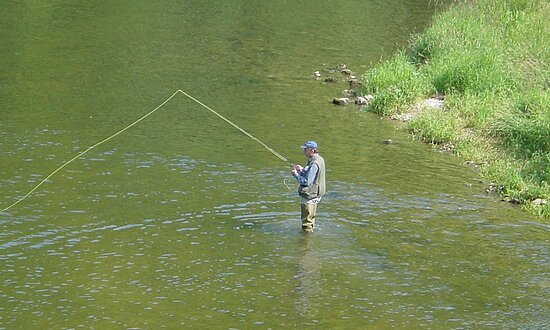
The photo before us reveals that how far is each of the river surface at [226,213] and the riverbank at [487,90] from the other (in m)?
0.79

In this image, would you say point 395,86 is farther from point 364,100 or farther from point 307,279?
point 307,279

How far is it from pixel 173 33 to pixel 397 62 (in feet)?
31.1

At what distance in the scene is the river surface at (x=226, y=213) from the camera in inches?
556

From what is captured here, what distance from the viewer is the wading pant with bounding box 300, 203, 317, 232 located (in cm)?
1662

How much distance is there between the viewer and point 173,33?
33156mm

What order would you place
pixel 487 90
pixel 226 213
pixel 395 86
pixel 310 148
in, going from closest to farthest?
pixel 310 148 < pixel 226 213 < pixel 487 90 < pixel 395 86

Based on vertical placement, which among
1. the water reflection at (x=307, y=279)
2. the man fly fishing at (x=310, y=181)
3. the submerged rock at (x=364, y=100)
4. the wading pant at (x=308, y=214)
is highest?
the submerged rock at (x=364, y=100)

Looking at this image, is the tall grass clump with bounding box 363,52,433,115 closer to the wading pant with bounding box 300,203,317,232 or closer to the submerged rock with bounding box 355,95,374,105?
the submerged rock with bounding box 355,95,374,105

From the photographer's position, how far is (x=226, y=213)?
17656 mm

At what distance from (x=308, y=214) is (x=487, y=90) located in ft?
31.2

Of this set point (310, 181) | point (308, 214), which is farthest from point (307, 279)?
point (310, 181)

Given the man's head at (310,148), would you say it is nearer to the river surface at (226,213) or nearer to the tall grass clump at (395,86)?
the river surface at (226,213)

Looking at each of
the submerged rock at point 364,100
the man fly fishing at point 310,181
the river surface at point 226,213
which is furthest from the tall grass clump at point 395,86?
the man fly fishing at point 310,181

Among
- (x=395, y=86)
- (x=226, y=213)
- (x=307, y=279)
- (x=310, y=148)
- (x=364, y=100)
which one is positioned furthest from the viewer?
(x=364, y=100)
